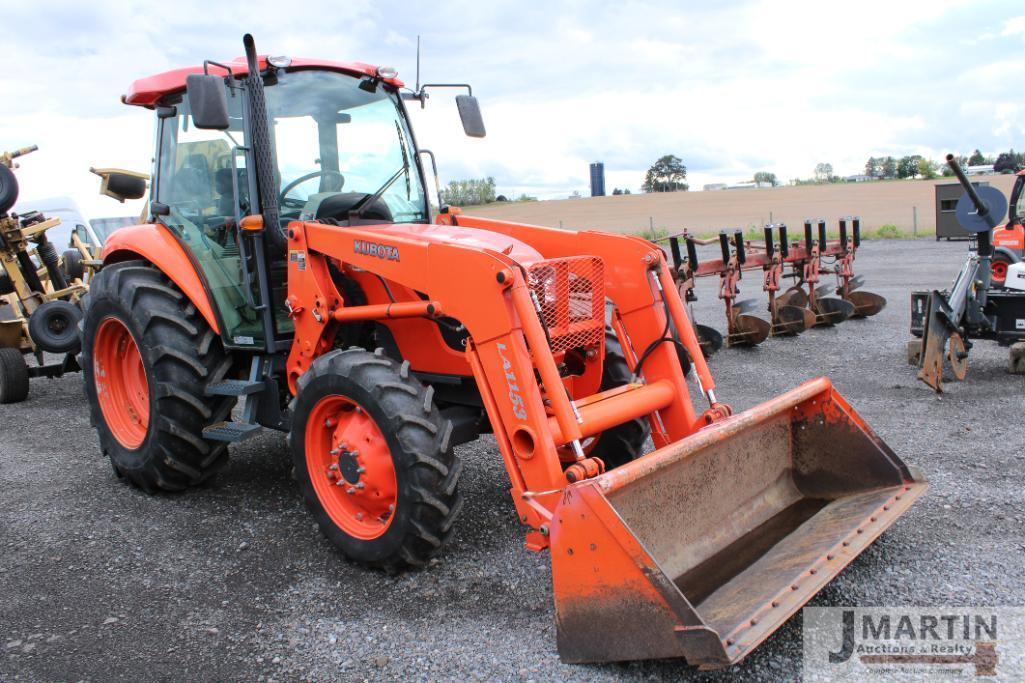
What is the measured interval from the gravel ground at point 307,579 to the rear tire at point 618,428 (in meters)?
0.69

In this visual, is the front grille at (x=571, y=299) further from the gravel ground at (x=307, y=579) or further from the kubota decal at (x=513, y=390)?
the gravel ground at (x=307, y=579)

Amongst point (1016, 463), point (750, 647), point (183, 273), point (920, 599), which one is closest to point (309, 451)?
point (183, 273)

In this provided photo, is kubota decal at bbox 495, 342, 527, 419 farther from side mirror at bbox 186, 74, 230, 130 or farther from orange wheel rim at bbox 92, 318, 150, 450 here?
orange wheel rim at bbox 92, 318, 150, 450

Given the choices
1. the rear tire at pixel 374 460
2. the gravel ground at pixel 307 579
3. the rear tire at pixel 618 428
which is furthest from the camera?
the rear tire at pixel 618 428

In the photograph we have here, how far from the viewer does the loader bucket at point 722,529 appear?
9.27 feet

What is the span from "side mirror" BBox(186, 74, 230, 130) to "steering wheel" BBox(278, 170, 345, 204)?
75 centimetres

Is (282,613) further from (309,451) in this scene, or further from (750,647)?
(750,647)

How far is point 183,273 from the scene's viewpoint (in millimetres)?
4840

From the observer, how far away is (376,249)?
160 inches

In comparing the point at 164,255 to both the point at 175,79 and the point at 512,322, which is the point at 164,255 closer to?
the point at 175,79

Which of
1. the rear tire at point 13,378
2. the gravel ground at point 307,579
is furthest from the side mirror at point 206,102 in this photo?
the rear tire at point 13,378

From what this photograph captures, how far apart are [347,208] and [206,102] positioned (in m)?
1.06

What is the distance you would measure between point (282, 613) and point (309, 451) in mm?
827

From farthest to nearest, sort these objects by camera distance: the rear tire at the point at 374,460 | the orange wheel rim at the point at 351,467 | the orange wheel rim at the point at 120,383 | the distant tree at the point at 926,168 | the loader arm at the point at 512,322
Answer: the distant tree at the point at 926,168 < the orange wheel rim at the point at 120,383 < the orange wheel rim at the point at 351,467 < the rear tire at the point at 374,460 < the loader arm at the point at 512,322
